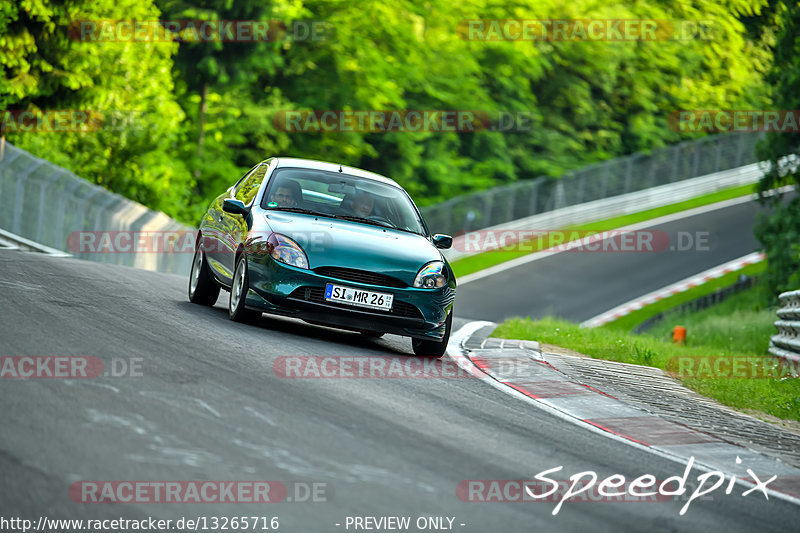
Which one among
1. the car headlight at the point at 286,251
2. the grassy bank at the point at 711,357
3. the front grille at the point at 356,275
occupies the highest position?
the car headlight at the point at 286,251

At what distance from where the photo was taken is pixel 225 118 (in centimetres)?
3872

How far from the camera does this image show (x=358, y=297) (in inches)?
392

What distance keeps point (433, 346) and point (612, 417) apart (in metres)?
2.41

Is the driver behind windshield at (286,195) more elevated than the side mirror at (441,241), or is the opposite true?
the driver behind windshield at (286,195)

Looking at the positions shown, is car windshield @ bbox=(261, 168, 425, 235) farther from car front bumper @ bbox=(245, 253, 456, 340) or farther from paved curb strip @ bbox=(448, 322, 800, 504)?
paved curb strip @ bbox=(448, 322, 800, 504)

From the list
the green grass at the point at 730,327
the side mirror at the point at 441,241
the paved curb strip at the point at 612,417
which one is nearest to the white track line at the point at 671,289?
the green grass at the point at 730,327

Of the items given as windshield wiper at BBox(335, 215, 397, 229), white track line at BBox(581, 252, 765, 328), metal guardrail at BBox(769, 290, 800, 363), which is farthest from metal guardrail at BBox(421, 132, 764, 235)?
windshield wiper at BBox(335, 215, 397, 229)

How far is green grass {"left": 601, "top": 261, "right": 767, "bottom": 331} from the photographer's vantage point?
28.4 metres

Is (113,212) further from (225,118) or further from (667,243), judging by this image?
(667,243)

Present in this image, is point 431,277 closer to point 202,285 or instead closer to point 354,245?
point 354,245

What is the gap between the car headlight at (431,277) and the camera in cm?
1027

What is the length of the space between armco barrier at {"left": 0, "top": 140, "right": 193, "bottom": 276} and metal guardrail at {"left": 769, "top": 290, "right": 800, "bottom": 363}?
11.7m

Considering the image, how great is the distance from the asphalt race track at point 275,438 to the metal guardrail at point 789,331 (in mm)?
6035

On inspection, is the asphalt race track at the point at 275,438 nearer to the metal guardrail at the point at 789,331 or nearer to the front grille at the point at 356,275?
the front grille at the point at 356,275
